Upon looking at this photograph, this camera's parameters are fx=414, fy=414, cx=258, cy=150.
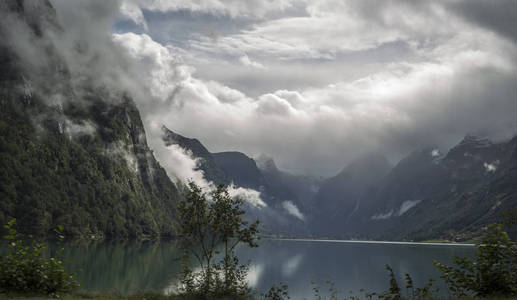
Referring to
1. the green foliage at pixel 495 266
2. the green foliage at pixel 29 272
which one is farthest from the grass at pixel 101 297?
the green foliage at pixel 495 266

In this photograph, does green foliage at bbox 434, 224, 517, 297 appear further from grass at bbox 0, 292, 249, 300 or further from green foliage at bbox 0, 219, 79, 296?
green foliage at bbox 0, 219, 79, 296

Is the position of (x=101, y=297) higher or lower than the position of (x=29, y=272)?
lower

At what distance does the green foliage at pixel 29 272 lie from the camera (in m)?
16.9

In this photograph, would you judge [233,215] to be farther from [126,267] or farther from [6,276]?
[126,267]

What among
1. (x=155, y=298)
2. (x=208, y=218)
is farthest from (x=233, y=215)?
(x=155, y=298)

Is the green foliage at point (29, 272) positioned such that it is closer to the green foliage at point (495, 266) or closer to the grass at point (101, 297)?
the grass at point (101, 297)

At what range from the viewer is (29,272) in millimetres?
17297

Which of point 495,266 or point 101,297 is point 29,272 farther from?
point 495,266

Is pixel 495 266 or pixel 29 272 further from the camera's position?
pixel 495 266

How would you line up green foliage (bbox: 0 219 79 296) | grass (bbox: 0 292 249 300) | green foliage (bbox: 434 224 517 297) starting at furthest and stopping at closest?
green foliage (bbox: 434 224 517 297) → green foliage (bbox: 0 219 79 296) → grass (bbox: 0 292 249 300)

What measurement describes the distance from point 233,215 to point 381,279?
269ft

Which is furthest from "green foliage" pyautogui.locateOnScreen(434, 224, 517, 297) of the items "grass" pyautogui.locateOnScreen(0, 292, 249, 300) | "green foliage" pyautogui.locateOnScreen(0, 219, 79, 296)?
"green foliage" pyautogui.locateOnScreen(0, 219, 79, 296)

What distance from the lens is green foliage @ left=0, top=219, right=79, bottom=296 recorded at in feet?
55.5

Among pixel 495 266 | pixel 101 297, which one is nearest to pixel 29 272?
pixel 101 297
